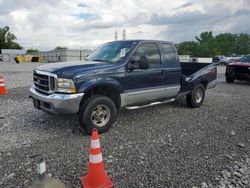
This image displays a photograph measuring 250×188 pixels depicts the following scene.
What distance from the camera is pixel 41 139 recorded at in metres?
4.54

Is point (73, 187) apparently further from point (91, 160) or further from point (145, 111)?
point (145, 111)

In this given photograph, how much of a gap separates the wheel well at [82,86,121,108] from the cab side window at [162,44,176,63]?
5.97 feet

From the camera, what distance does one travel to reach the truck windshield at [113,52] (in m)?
5.36

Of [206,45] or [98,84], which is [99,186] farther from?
[206,45]

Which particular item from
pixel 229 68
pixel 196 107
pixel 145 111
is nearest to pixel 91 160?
pixel 145 111

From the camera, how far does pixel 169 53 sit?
6250mm

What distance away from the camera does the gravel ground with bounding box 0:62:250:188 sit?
334 cm

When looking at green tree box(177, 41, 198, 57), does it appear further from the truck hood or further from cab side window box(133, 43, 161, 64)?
the truck hood

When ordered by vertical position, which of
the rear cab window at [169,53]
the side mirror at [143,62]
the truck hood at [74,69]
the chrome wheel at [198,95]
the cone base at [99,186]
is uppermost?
the rear cab window at [169,53]

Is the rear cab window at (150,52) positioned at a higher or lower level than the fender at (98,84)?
higher

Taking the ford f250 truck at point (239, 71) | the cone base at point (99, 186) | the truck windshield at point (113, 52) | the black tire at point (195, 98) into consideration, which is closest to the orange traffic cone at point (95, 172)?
the cone base at point (99, 186)

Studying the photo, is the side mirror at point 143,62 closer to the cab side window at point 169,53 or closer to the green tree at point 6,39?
the cab side window at point 169,53

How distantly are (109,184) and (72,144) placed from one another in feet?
4.88

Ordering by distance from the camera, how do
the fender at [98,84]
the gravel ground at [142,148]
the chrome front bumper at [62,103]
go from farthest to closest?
the fender at [98,84]
the chrome front bumper at [62,103]
the gravel ground at [142,148]
